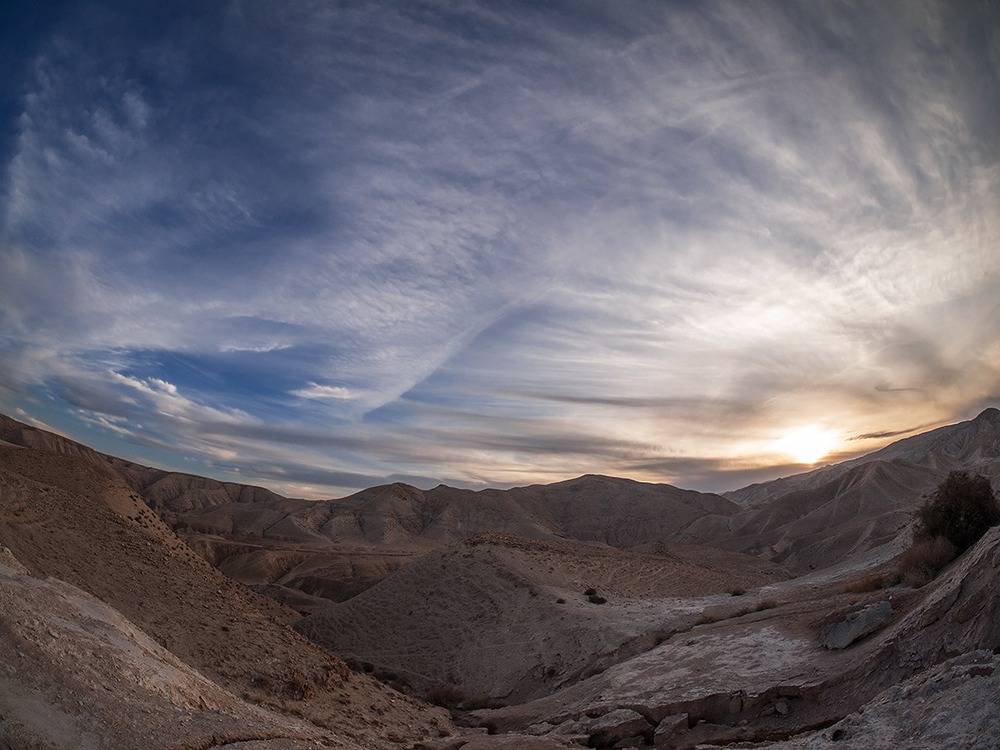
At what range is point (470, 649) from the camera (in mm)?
21000

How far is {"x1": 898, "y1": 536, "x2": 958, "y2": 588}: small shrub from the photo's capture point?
11.7m

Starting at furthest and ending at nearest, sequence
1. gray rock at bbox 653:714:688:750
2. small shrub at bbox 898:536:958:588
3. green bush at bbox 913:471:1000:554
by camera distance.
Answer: green bush at bbox 913:471:1000:554 < small shrub at bbox 898:536:958:588 < gray rock at bbox 653:714:688:750

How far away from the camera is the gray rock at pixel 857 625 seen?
32.7ft

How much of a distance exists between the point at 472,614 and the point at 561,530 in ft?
220

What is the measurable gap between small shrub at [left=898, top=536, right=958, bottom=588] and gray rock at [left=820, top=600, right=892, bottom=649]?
177 centimetres

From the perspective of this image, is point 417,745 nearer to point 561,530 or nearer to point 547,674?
point 547,674

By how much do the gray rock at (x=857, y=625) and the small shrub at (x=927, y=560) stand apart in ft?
5.82

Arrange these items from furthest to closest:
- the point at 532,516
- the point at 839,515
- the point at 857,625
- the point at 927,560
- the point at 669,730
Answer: the point at 532,516 → the point at 839,515 → the point at 927,560 → the point at 857,625 → the point at 669,730

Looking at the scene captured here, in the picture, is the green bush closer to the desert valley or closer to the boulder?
the desert valley

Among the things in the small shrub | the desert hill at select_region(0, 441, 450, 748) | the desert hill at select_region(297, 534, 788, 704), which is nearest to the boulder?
the desert hill at select_region(0, 441, 450, 748)

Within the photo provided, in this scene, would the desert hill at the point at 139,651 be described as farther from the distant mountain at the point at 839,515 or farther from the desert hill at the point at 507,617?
the distant mountain at the point at 839,515

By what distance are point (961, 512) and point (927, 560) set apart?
1859 mm

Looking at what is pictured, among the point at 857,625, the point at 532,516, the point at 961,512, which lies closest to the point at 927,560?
the point at 961,512

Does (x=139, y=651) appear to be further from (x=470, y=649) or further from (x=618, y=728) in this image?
(x=470, y=649)
